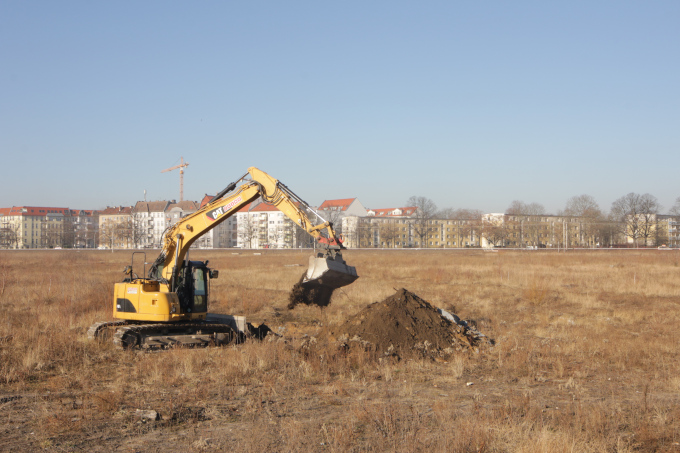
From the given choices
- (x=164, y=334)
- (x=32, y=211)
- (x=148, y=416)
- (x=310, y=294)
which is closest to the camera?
(x=148, y=416)

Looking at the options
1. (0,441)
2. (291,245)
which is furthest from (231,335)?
(291,245)

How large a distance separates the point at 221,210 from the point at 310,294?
5767 mm

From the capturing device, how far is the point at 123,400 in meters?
9.14

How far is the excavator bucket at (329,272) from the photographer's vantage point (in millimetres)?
16000

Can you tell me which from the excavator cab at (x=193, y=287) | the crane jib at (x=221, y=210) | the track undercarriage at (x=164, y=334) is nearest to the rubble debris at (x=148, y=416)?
the track undercarriage at (x=164, y=334)

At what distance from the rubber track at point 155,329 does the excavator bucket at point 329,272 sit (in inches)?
118

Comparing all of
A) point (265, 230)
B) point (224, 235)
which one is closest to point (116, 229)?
A: point (224, 235)

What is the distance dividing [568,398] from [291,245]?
128 m

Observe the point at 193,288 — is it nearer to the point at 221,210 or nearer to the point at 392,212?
the point at 221,210

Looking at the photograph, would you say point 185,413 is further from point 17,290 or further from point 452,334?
point 17,290

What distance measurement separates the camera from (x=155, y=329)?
1390 cm

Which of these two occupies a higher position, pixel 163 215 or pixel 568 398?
pixel 163 215

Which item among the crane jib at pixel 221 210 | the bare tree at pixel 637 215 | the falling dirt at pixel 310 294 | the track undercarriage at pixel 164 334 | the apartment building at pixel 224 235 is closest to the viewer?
the track undercarriage at pixel 164 334

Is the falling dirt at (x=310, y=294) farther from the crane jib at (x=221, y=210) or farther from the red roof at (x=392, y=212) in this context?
the red roof at (x=392, y=212)
